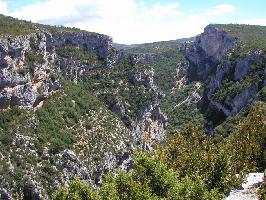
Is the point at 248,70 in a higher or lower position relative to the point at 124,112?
higher

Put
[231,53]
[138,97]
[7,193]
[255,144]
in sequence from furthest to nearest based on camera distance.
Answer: [231,53], [138,97], [7,193], [255,144]

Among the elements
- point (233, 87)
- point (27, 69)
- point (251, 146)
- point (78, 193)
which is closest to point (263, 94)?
point (233, 87)

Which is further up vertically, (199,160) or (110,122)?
(199,160)

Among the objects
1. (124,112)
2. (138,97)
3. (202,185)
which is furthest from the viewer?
(138,97)

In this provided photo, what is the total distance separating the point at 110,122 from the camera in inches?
4626

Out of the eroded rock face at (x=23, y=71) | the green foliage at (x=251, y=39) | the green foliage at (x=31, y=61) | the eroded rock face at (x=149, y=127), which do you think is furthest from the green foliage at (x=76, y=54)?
the green foliage at (x=251, y=39)

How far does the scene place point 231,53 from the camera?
170 meters

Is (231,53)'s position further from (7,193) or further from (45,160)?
(7,193)

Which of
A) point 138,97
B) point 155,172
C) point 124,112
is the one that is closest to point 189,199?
point 155,172

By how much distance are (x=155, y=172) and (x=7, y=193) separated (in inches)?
1568

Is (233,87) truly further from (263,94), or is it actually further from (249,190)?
(249,190)

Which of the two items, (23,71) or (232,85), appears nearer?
(23,71)

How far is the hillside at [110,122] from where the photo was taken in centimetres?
4881

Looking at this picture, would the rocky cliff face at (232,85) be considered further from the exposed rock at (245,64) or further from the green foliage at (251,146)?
the green foliage at (251,146)
